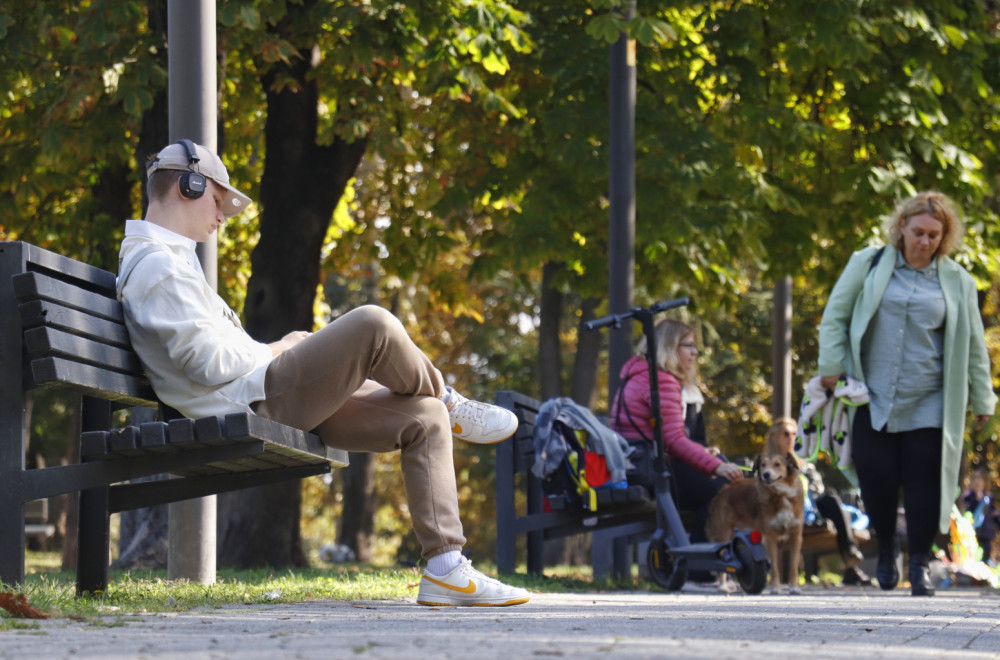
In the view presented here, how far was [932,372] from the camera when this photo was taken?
8156 millimetres

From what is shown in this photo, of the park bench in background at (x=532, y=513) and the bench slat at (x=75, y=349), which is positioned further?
the park bench in background at (x=532, y=513)

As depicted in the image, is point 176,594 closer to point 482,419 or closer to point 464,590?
point 464,590

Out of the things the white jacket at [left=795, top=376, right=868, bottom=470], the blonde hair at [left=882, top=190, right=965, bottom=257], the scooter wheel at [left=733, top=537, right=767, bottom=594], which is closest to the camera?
the scooter wheel at [left=733, top=537, right=767, bottom=594]

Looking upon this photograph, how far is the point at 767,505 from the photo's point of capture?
8914 mm

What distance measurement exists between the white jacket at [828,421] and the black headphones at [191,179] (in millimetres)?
4338

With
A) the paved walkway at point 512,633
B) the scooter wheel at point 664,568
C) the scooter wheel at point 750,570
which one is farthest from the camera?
the scooter wheel at point 664,568

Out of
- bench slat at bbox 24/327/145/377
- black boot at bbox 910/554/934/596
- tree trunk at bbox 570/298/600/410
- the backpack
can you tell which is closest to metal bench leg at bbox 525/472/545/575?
the backpack

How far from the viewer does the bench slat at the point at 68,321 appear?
472cm

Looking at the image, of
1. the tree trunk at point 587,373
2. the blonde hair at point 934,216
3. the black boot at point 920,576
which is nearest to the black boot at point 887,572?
the black boot at point 920,576

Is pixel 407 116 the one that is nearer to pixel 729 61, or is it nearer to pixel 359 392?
pixel 729 61

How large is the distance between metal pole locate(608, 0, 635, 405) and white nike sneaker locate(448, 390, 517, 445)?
4.79 m

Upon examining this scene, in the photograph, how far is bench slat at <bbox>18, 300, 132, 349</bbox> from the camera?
4.72 metres

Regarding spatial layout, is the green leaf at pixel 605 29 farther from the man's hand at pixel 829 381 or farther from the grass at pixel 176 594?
the grass at pixel 176 594

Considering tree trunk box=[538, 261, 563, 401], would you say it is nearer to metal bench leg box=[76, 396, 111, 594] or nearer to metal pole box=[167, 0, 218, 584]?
metal pole box=[167, 0, 218, 584]
